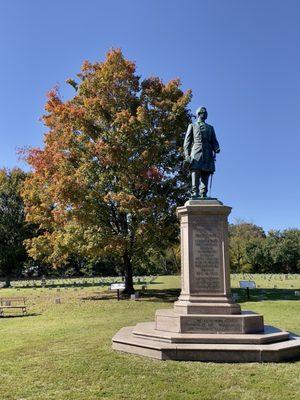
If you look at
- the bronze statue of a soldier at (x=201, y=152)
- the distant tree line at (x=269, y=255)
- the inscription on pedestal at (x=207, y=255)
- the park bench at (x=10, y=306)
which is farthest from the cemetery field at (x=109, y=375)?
the distant tree line at (x=269, y=255)

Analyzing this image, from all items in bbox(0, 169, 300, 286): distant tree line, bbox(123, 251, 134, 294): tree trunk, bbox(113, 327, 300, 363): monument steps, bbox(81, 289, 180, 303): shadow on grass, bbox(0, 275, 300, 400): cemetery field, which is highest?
bbox(0, 169, 300, 286): distant tree line

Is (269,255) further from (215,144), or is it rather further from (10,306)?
(215,144)

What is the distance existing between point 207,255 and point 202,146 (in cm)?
297

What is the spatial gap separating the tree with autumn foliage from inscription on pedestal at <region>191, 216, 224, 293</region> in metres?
12.4

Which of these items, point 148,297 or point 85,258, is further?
point 85,258

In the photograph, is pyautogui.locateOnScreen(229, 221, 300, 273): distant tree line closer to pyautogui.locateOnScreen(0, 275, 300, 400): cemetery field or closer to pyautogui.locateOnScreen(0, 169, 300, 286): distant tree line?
pyautogui.locateOnScreen(0, 169, 300, 286): distant tree line

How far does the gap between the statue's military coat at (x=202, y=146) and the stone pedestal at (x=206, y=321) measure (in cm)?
118

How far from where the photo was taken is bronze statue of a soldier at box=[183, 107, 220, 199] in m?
12.1

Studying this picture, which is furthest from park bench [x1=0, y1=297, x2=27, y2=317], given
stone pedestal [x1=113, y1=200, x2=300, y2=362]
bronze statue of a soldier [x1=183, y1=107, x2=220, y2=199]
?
bronze statue of a soldier [x1=183, y1=107, x2=220, y2=199]

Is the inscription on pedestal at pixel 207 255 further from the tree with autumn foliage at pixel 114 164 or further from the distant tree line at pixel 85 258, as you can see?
the distant tree line at pixel 85 258

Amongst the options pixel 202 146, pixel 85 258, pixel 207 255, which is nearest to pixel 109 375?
pixel 207 255

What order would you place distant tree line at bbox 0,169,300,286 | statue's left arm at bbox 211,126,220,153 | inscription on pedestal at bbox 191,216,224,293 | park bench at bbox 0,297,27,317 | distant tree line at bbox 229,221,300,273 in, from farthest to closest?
distant tree line at bbox 229,221,300,273 → distant tree line at bbox 0,169,300,286 → park bench at bbox 0,297,27,317 → statue's left arm at bbox 211,126,220,153 → inscription on pedestal at bbox 191,216,224,293

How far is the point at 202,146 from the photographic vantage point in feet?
40.1

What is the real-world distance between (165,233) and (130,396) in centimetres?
1805
